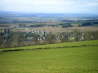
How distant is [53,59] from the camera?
356cm

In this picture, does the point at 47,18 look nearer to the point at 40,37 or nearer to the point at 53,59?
the point at 40,37

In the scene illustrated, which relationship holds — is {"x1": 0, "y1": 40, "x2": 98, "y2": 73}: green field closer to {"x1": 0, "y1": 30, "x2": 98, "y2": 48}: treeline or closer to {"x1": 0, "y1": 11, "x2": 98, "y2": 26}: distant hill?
{"x1": 0, "y1": 30, "x2": 98, "y2": 48}: treeline

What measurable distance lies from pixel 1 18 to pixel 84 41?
1.66 metres

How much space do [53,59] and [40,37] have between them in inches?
19.1

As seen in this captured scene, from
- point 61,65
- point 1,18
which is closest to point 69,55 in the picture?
point 61,65

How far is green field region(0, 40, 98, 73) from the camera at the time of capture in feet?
11.1

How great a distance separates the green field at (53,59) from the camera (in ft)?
11.1

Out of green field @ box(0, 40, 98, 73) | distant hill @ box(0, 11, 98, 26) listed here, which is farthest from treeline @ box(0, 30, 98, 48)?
distant hill @ box(0, 11, 98, 26)

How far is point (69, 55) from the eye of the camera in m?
3.66

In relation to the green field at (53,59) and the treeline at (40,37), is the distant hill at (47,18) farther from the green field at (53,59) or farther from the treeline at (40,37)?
the green field at (53,59)

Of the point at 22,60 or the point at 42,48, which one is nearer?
the point at 22,60

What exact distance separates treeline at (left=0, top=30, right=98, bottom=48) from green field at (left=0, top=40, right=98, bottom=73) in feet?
0.30

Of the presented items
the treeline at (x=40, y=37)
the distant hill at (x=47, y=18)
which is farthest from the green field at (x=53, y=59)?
the distant hill at (x=47, y=18)

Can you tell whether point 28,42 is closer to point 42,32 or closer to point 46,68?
point 42,32
